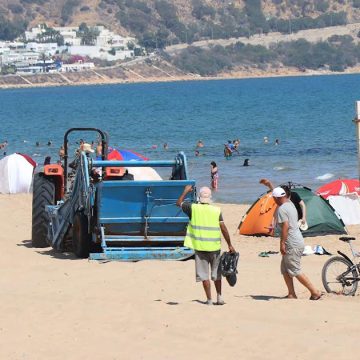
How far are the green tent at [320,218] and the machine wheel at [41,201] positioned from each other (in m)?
4.97

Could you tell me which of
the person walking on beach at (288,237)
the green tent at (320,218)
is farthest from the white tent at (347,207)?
the person walking on beach at (288,237)

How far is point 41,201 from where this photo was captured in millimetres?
19188

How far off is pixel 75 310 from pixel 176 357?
97.7 inches

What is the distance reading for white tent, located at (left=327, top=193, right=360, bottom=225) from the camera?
2323cm

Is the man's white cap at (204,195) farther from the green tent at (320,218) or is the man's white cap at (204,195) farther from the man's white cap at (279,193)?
the green tent at (320,218)

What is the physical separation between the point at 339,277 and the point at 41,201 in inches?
273

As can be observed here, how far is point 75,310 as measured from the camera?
12.9 metres

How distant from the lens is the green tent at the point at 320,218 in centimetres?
2141

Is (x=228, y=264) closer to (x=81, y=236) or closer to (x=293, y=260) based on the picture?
(x=293, y=260)

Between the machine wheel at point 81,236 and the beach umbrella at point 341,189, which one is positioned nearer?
the machine wheel at point 81,236

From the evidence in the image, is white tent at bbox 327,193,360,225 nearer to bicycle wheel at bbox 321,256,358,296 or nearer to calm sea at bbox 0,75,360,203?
calm sea at bbox 0,75,360,203

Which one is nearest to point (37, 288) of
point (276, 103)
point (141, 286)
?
point (141, 286)

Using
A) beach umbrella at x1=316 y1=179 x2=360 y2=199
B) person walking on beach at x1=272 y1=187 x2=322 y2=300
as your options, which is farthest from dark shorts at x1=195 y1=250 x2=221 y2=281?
beach umbrella at x1=316 y1=179 x2=360 y2=199

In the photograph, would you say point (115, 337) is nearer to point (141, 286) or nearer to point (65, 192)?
point (141, 286)
